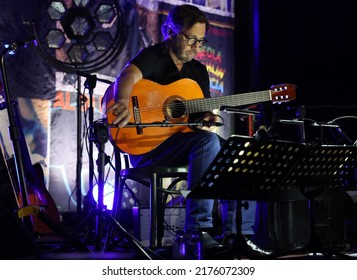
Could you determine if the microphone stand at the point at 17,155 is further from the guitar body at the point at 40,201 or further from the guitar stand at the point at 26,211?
the guitar body at the point at 40,201

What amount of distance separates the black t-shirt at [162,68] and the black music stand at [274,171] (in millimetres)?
1333

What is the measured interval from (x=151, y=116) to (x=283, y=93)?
100cm

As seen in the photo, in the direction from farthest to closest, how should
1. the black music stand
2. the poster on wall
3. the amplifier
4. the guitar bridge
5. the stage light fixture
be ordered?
the stage light fixture < the poster on wall < the amplifier < the guitar bridge < the black music stand

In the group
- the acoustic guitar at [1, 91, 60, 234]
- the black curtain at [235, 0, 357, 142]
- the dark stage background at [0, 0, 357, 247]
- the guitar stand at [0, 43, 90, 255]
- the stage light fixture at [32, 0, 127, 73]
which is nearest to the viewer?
the guitar stand at [0, 43, 90, 255]

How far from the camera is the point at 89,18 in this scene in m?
5.62

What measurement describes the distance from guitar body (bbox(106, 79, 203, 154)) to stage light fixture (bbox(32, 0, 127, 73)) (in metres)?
1.87

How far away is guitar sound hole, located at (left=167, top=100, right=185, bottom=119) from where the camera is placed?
12.7 ft

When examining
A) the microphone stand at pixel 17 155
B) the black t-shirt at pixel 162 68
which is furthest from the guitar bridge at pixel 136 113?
the microphone stand at pixel 17 155

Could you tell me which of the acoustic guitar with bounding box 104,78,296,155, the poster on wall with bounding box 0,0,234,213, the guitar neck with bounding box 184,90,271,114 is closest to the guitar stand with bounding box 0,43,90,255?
the acoustic guitar with bounding box 104,78,296,155

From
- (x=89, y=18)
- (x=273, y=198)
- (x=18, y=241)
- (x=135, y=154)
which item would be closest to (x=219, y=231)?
(x=135, y=154)

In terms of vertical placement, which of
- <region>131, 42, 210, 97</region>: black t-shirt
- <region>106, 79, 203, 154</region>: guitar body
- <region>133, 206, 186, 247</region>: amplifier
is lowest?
<region>133, 206, 186, 247</region>: amplifier

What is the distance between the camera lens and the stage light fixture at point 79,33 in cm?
548

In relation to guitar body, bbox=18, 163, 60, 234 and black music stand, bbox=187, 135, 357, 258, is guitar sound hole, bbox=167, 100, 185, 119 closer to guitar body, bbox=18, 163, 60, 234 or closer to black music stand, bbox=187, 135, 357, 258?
black music stand, bbox=187, 135, 357, 258
